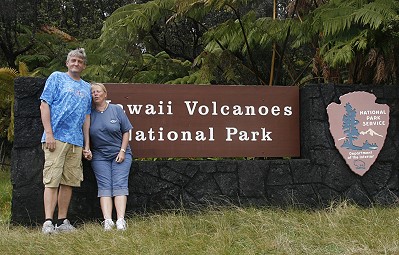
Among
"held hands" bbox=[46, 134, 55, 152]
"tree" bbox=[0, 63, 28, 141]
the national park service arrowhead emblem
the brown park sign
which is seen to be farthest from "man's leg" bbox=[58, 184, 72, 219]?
"tree" bbox=[0, 63, 28, 141]

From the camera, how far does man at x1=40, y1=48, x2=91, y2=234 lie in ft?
15.3

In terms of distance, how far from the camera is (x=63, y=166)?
186 inches

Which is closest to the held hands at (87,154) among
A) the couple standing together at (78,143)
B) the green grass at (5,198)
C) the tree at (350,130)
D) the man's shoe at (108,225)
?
the couple standing together at (78,143)

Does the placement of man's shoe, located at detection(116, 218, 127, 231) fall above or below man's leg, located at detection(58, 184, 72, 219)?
below

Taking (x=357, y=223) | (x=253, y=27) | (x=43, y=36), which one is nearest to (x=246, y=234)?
(x=357, y=223)

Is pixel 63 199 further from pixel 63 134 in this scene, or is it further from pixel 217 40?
pixel 217 40

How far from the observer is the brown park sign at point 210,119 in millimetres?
5406

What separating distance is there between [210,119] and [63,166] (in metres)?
1.60

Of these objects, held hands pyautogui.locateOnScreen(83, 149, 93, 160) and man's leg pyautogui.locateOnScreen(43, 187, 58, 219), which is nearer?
man's leg pyautogui.locateOnScreen(43, 187, 58, 219)

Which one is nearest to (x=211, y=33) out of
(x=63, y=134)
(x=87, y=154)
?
(x=87, y=154)

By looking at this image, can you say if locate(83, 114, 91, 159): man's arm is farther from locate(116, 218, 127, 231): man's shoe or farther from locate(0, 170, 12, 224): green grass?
→ locate(0, 170, 12, 224): green grass

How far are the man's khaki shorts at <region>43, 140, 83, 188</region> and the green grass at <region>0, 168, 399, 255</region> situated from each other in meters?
0.46

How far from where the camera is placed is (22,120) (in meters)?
5.15

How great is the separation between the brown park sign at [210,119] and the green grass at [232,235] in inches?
27.7
